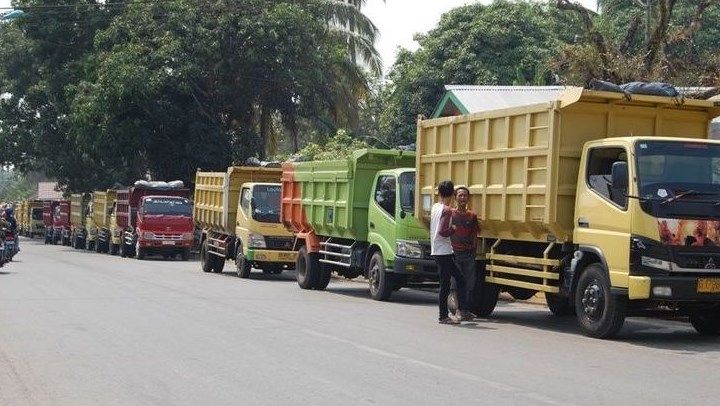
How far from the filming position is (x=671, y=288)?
38.2ft

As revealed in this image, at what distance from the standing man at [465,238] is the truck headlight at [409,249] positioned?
8.54 feet

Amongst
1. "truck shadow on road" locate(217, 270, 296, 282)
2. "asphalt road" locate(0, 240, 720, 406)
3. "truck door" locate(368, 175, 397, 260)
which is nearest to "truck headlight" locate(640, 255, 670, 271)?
"asphalt road" locate(0, 240, 720, 406)

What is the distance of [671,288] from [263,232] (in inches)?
529

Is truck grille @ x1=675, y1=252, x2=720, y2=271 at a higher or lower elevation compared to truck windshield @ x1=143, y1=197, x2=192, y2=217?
lower

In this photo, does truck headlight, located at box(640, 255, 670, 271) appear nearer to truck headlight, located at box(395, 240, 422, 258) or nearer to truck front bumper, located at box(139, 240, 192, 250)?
truck headlight, located at box(395, 240, 422, 258)

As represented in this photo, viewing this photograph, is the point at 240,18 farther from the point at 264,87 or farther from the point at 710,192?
the point at 710,192

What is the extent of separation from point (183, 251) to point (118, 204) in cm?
532

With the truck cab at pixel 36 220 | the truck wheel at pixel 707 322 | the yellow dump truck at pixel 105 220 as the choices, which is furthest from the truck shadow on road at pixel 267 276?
the truck cab at pixel 36 220

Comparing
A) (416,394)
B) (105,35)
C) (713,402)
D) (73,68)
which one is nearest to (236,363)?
(416,394)

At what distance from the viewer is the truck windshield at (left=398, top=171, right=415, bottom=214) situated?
17266 mm

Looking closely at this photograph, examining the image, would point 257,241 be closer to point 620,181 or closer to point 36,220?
point 620,181

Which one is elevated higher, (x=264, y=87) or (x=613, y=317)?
(x=264, y=87)

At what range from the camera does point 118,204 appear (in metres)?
41.0

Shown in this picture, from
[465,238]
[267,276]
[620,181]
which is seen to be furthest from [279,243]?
[620,181]
